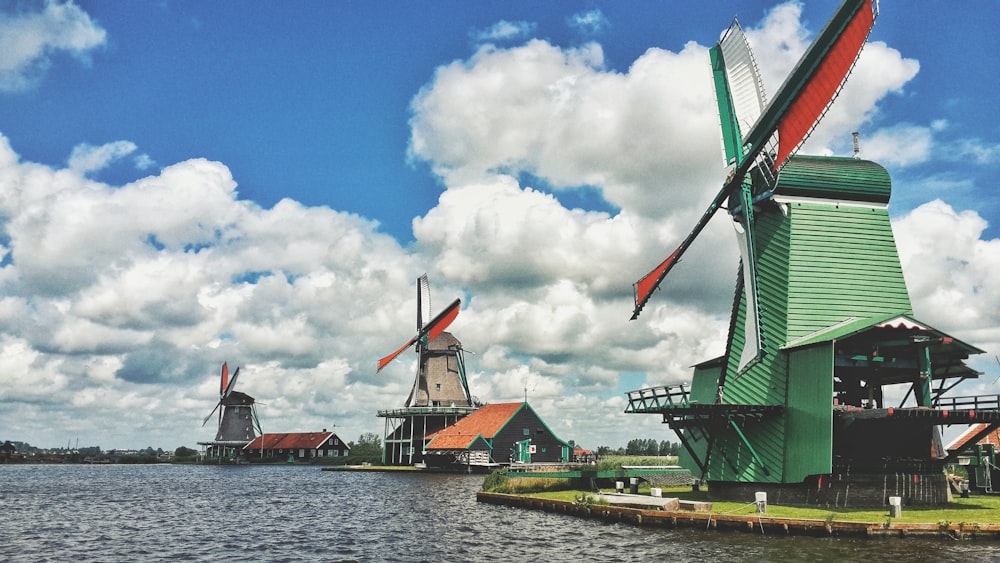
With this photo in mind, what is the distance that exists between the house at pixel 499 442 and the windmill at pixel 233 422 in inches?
1880

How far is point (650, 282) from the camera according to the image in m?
34.8

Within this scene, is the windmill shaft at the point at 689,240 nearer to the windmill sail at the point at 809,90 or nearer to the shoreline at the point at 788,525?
the windmill sail at the point at 809,90

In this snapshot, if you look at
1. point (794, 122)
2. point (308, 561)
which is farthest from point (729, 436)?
point (308, 561)

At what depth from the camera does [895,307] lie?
28625mm

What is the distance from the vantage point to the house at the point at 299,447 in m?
104

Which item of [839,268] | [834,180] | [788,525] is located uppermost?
[834,180]

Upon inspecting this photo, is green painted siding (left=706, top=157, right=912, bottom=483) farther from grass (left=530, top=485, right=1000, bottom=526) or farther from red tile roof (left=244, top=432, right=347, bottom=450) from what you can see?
red tile roof (left=244, top=432, right=347, bottom=450)

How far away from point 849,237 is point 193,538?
25.9m

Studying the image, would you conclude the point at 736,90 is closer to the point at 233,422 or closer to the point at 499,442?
the point at 499,442

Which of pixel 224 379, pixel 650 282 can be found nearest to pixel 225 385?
pixel 224 379

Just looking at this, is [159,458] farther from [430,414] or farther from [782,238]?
[782,238]

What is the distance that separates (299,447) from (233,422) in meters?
12.0

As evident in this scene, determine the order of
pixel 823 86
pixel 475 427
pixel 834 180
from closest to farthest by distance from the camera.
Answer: pixel 823 86, pixel 834 180, pixel 475 427

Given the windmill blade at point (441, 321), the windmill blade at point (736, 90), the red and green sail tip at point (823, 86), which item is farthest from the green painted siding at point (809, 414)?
the windmill blade at point (441, 321)
